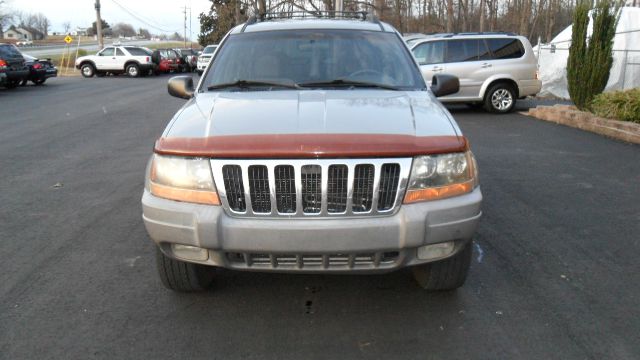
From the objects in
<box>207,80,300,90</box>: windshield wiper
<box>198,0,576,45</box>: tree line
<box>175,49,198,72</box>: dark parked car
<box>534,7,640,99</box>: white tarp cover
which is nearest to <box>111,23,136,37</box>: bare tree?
<box>198,0,576,45</box>: tree line

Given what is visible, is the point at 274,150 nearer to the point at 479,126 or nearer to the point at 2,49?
the point at 479,126

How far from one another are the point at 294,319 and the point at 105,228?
244 centimetres

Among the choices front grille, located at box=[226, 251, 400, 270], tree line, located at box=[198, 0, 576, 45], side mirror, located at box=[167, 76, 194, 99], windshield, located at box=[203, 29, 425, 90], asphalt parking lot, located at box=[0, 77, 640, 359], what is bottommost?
asphalt parking lot, located at box=[0, 77, 640, 359]

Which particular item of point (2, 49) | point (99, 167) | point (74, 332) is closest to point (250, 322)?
point (74, 332)

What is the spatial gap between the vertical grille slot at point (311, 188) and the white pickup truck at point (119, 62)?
108 feet

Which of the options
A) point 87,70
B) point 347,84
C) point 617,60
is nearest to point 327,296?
point 347,84

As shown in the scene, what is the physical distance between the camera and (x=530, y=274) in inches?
160

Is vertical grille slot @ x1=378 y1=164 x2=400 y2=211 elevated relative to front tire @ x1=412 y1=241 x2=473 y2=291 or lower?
elevated

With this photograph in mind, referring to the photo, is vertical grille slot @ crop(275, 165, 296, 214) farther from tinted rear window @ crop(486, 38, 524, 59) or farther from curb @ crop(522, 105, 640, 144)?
tinted rear window @ crop(486, 38, 524, 59)

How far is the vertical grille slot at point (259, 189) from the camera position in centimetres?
301

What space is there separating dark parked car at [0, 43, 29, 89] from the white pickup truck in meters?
11.1

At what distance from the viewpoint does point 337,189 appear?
3.02 m

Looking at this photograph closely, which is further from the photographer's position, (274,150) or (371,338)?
(371,338)

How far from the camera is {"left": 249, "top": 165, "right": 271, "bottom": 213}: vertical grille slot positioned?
119 inches
